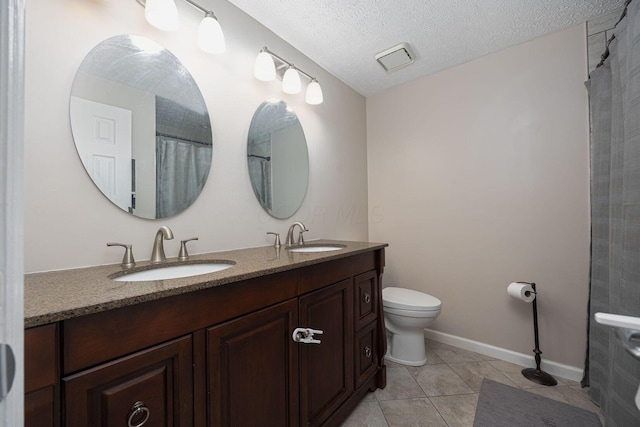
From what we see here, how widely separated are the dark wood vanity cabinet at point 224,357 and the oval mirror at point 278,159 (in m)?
0.63

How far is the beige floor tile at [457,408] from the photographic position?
136 cm

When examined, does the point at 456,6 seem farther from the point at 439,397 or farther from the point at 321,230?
the point at 439,397

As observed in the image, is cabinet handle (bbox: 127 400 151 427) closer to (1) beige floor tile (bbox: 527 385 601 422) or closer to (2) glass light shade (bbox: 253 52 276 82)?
(2) glass light shade (bbox: 253 52 276 82)

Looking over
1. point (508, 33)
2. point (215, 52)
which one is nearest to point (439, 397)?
point (215, 52)

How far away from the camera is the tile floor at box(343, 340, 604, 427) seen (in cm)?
139

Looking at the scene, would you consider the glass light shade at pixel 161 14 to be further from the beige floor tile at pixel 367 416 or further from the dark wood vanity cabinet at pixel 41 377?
the beige floor tile at pixel 367 416

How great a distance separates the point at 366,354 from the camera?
1.53 metres

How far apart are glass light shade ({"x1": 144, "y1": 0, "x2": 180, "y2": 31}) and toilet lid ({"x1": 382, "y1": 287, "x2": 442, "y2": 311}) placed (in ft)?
6.56

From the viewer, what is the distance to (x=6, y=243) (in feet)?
0.93

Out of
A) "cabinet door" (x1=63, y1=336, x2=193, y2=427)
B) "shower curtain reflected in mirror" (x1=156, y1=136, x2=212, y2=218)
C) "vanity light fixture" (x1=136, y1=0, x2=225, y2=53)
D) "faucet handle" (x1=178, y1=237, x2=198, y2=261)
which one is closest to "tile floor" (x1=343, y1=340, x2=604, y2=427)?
"cabinet door" (x1=63, y1=336, x2=193, y2=427)

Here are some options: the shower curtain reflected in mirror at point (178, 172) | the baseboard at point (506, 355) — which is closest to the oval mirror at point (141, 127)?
the shower curtain reflected in mirror at point (178, 172)

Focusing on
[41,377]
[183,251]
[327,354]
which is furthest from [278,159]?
[41,377]

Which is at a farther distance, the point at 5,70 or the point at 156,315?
the point at 156,315

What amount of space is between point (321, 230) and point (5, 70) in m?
1.84
